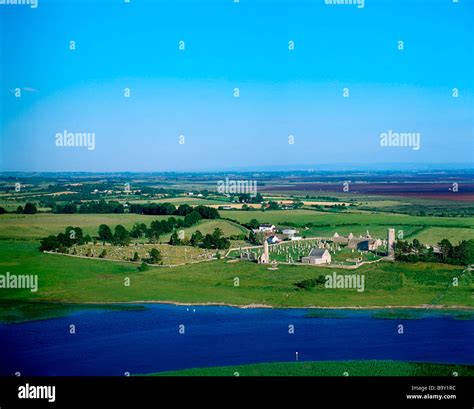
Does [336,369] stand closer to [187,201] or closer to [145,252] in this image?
[145,252]

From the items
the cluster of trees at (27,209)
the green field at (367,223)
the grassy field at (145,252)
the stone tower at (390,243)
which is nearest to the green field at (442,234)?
the green field at (367,223)

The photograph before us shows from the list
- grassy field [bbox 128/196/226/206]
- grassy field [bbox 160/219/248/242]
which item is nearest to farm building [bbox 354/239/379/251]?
grassy field [bbox 160/219/248/242]

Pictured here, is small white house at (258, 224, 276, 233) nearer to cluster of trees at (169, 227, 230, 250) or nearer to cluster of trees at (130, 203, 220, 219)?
cluster of trees at (130, 203, 220, 219)

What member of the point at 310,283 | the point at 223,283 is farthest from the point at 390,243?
the point at 223,283

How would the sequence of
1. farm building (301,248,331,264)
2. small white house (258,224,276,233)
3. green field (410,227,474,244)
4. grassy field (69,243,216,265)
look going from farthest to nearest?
1. small white house (258,224,276,233)
2. green field (410,227,474,244)
3. grassy field (69,243,216,265)
4. farm building (301,248,331,264)

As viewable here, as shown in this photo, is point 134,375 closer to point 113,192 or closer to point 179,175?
point 113,192

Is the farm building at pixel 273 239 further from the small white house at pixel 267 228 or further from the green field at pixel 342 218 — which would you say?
the green field at pixel 342 218
